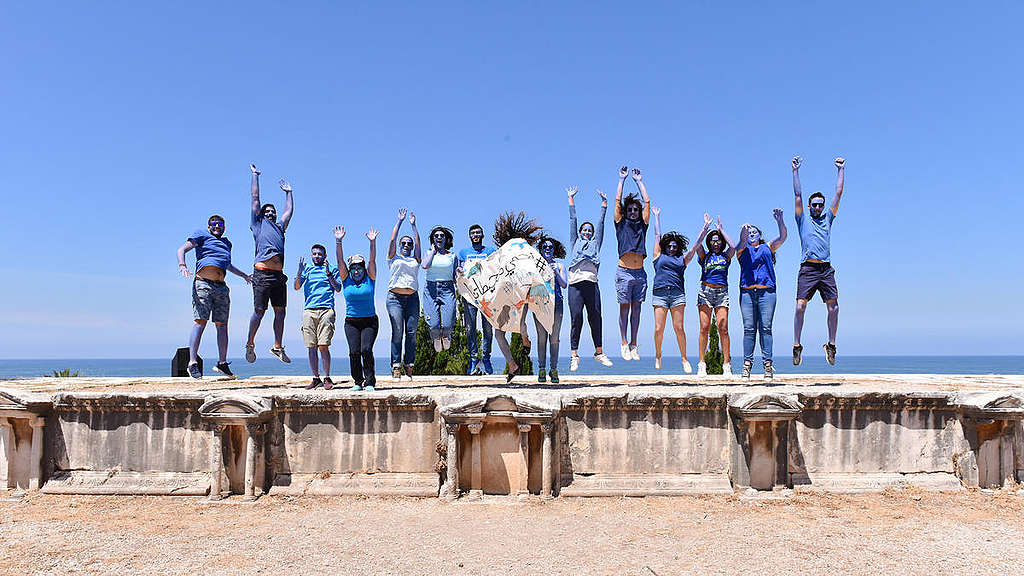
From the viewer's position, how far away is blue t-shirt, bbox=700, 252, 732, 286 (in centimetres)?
941

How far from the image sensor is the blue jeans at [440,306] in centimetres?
946

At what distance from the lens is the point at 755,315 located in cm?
899

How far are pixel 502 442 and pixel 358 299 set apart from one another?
8.15 feet

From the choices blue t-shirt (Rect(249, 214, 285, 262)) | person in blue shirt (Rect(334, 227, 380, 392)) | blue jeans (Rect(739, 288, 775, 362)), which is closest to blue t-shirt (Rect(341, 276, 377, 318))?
person in blue shirt (Rect(334, 227, 380, 392))

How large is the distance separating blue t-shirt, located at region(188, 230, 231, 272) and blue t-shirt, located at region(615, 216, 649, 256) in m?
6.09

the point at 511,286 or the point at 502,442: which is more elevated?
the point at 511,286

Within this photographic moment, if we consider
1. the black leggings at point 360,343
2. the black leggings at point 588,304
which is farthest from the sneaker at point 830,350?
the black leggings at point 360,343

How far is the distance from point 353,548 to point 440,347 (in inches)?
167

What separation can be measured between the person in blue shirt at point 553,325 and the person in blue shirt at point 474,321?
96 centimetres

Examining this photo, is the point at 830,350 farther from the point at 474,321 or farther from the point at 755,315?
the point at 474,321

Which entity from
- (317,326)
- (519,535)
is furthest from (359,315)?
(519,535)

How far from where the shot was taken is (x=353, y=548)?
5098 mm

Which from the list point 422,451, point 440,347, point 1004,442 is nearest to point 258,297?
point 440,347

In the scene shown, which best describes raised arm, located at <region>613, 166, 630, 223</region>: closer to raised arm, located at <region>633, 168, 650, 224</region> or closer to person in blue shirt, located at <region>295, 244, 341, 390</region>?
raised arm, located at <region>633, 168, 650, 224</region>
